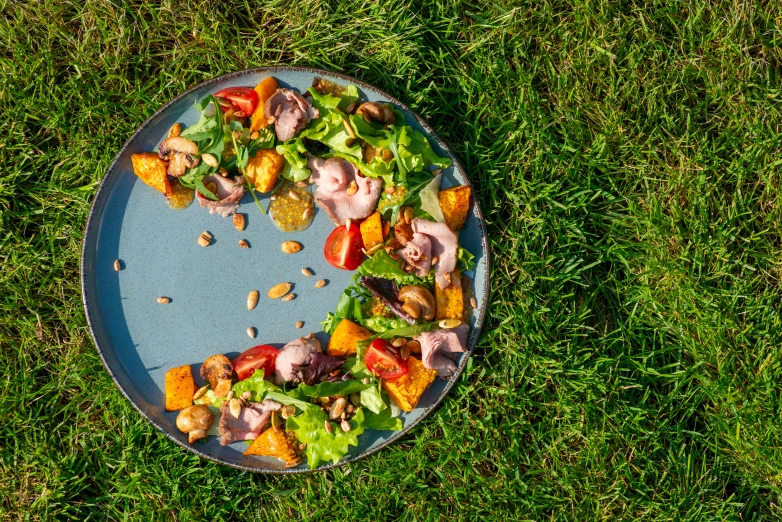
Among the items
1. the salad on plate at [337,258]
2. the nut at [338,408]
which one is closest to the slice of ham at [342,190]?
the salad on plate at [337,258]

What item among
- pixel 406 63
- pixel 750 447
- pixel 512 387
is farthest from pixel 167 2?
pixel 750 447

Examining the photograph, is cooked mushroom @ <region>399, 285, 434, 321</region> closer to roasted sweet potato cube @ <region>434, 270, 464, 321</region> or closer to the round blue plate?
roasted sweet potato cube @ <region>434, 270, 464, 321</region>

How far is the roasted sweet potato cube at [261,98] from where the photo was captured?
125 inches

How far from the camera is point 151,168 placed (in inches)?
126

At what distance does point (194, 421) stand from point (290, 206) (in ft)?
3.97

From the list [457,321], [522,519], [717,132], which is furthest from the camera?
[717,132]

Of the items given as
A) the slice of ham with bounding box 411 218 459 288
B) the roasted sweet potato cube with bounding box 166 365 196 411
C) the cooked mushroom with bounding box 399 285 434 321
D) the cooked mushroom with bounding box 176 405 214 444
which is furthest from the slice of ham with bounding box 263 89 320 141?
the cooked mushroom with bounding box 176 405 214 444

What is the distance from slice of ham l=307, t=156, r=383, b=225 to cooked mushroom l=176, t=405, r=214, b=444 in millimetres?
1201

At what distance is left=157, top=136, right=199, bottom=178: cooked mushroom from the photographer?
3.18 meters

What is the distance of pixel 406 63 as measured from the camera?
3.52 metres

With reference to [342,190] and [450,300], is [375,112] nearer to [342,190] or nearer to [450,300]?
[342,190]

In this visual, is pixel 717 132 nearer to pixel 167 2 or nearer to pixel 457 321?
A: pixel 457 321

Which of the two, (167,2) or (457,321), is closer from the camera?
(457,321)

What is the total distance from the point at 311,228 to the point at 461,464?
1572mm
